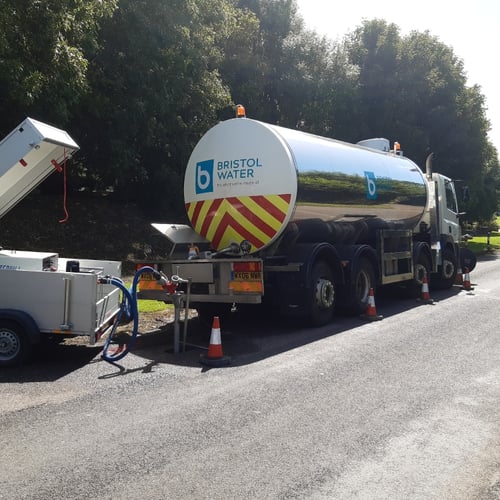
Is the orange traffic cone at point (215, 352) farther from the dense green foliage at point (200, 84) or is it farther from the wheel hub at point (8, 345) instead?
→ the dense green foliage at point (200, 84)

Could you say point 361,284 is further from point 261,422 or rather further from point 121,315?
point 261,422

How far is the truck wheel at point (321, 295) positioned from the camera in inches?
362

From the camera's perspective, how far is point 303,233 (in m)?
9.37

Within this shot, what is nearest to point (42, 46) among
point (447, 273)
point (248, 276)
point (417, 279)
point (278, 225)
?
point (278, 225)

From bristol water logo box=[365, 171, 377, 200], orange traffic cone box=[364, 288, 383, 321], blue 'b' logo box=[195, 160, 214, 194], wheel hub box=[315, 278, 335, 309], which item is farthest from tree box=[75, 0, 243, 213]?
orange traffic cone box=[364, 288, 383, 321]

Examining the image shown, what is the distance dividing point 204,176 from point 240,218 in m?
1.08

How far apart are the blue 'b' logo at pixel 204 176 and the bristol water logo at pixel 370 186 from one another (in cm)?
320

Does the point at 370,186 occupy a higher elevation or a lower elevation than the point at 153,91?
lower

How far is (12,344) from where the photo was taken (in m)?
6.64

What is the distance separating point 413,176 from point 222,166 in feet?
19.0

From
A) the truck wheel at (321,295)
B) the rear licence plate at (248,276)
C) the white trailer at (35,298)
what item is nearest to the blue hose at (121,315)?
the white trailer at (35,298)

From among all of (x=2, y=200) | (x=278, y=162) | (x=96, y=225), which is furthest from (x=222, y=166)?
(x=96, y=225)

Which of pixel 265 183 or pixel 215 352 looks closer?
pixel 215 352

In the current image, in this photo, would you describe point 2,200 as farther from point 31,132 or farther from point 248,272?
point 248,272
